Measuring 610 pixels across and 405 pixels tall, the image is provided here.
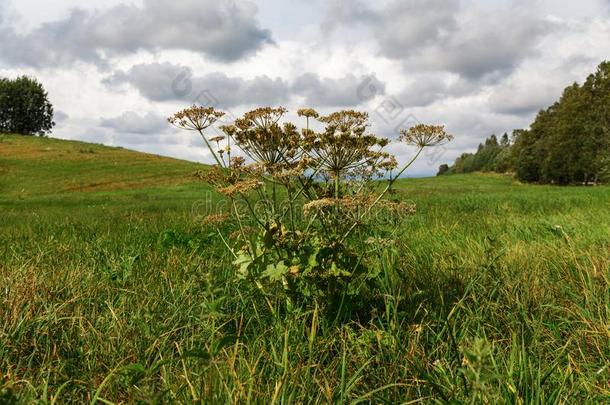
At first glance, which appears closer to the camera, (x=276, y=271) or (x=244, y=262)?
(x=276, y=271)

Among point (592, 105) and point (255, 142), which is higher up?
point (592, 105)

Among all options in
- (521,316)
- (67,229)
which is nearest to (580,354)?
(521,316)

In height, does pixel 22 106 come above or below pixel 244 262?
above

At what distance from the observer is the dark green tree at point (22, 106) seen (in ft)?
268

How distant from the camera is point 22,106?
272 ft

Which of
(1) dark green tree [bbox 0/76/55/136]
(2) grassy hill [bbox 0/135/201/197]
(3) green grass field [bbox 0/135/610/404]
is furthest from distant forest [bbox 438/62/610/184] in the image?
(1) dark green tree [bbox 0/76/55/136]

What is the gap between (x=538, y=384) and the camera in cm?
203

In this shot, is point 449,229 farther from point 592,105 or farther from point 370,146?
point 592,105

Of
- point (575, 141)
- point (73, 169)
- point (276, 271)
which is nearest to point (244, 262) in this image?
point (276, 271)

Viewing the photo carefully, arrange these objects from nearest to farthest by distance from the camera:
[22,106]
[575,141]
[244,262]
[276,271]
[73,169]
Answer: [276,271] < [244,262] < [73,169] < [575,141] < [22,106]

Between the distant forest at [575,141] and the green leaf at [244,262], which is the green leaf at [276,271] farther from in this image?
the distant forest at [575,141]

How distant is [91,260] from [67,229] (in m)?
3.45

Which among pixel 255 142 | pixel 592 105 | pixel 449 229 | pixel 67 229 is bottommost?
pixel 67 229

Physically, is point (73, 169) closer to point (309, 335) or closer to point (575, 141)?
point (309, 335)
